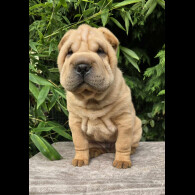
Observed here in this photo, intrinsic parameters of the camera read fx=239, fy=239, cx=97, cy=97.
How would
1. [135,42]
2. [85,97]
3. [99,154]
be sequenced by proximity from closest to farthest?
[85,97] < [99,154] < [135,42]

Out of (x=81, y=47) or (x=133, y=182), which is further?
(x=81, y=47)

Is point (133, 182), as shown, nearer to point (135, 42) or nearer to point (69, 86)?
point (69, 86)

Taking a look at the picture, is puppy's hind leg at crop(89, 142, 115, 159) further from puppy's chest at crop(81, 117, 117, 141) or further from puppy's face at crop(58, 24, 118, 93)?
puppy's face at crop(58, 24, 118, 93)

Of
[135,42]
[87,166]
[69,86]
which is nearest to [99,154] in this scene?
[87,166]

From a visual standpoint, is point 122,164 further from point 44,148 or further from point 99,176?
point 44,148

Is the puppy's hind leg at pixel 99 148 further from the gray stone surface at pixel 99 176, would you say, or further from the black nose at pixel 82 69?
the black nose at pixel 82 69

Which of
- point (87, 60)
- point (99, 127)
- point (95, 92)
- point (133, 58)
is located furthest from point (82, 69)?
point (133, 58)

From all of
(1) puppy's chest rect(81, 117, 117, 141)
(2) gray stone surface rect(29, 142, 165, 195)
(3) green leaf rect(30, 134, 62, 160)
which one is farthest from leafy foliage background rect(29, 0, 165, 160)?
(2) gray stone surface rect(29, 142, 165, 195)
